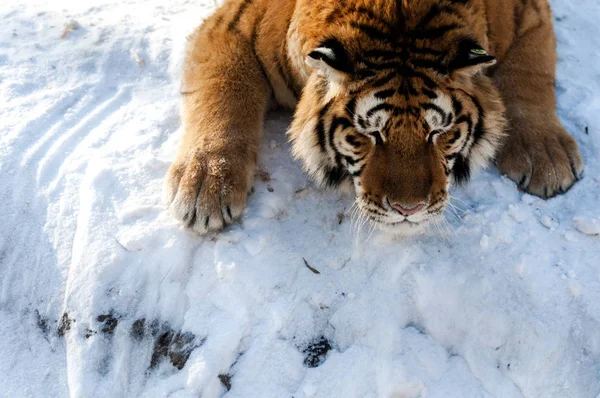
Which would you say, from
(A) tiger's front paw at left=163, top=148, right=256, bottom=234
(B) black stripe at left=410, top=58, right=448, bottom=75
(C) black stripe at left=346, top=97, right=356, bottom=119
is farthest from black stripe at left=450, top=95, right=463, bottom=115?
(A) tiger's front paw at left=163, top=148, right=256, bottom=234

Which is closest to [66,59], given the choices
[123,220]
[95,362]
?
[123,220]

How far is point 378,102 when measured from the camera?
5.73 feet

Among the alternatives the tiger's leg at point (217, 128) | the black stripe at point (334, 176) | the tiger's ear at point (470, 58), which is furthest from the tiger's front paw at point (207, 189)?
the tiger's ear at point (470, 58)

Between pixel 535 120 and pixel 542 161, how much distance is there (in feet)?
0.76

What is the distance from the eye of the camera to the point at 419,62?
1.75m

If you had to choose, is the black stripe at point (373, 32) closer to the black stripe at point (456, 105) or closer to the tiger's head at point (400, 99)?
the tiger's head at point (400, 99)

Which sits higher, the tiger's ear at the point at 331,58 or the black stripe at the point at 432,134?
the tiger's ear at the point at 331,58

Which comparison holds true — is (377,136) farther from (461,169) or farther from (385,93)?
(461,169)

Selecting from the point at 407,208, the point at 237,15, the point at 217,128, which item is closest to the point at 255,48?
the point at 237,15

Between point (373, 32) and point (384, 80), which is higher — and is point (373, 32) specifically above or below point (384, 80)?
above

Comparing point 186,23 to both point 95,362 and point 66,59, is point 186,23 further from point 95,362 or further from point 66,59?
point 95,362

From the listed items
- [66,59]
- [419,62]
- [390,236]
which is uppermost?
[419,62]

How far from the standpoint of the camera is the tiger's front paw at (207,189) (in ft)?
6.59

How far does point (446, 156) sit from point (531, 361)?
2.37 feet
